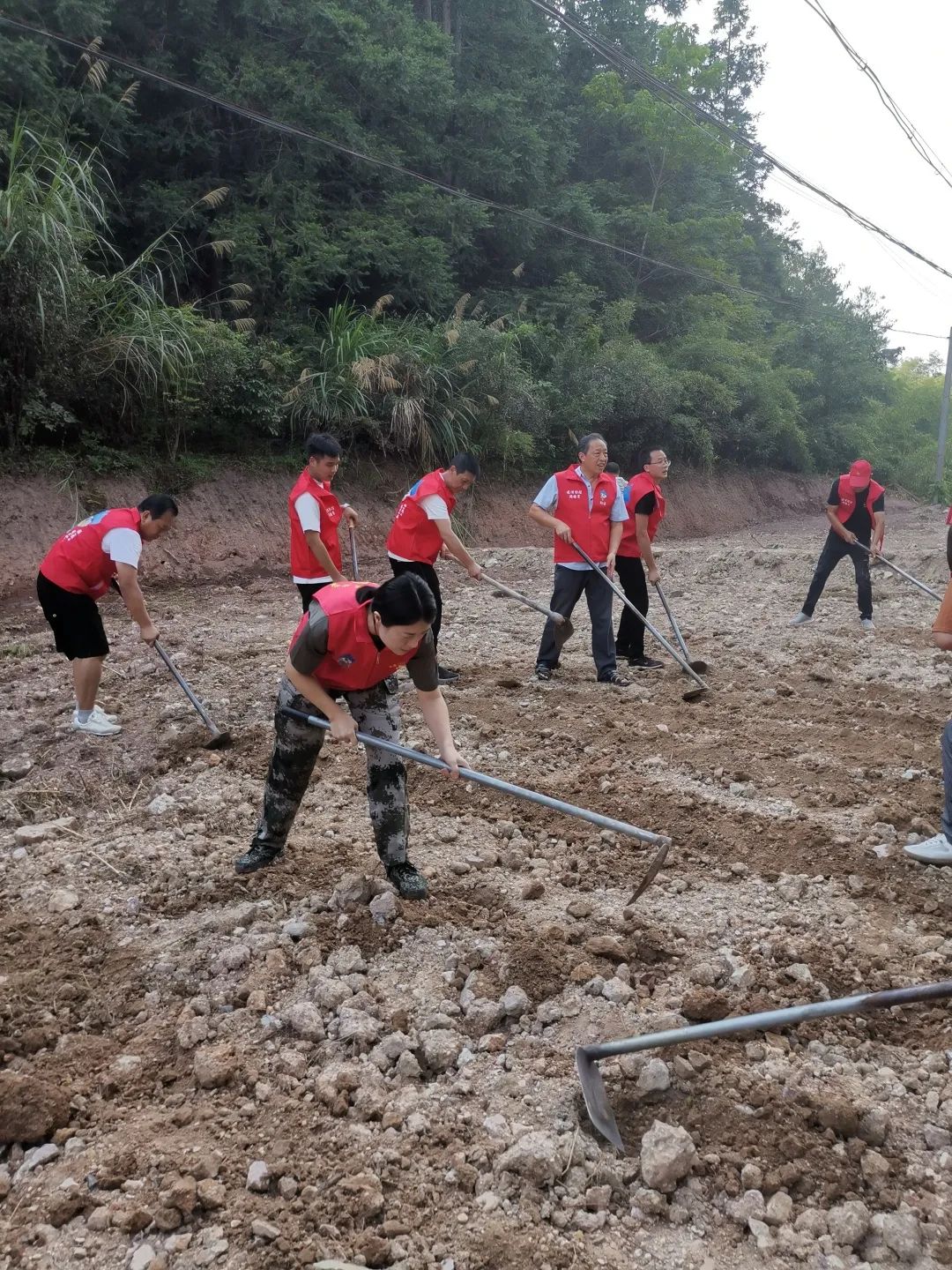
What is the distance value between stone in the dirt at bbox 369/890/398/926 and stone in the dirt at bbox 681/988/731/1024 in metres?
1.10

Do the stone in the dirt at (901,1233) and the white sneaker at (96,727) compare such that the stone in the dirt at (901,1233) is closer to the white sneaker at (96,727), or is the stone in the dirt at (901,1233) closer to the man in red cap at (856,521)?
the white sneaker at (96,727)

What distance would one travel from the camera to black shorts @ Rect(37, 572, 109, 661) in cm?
491

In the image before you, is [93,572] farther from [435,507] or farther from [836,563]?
[836,563]

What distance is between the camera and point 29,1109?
2355 millimetres

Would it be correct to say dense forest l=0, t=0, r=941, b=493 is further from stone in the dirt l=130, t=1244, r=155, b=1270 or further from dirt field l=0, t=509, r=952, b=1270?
stone in the dirt l=130, t=1244, r=155, b=1270

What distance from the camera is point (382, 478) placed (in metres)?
13.9

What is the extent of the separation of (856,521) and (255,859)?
663 cm

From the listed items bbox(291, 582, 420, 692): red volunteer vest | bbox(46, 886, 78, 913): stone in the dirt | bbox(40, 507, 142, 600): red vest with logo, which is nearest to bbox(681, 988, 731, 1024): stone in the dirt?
bbox(291, 582, 420, 692): red volunteer vest

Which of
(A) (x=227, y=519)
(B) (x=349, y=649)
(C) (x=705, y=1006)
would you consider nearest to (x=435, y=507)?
(B) (x=349, y=649)

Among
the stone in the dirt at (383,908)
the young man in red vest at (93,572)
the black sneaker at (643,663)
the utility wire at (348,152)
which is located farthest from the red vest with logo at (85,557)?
the utility wire at (348,152)

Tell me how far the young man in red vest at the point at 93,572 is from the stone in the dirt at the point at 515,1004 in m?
2.94

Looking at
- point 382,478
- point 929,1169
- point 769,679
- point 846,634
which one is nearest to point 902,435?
point 382,478

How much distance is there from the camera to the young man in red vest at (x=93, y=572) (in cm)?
471

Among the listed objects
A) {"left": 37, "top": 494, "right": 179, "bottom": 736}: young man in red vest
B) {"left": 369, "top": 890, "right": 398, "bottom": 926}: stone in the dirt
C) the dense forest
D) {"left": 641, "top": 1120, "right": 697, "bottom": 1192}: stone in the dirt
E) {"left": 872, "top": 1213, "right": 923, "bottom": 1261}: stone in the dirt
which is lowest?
{"left": 369, "top": 890, "right": 398, "bottom": 926}: stone in the dirt
